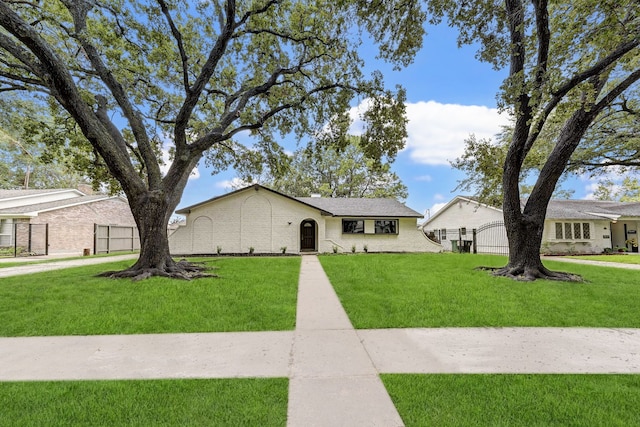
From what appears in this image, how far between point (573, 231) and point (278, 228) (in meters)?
19.8

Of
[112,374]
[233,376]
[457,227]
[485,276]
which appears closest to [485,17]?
[485,276]

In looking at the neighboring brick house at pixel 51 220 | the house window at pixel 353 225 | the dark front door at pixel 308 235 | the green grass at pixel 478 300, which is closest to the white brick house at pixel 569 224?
the house window at pixel 353 225

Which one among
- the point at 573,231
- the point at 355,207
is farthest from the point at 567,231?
the point at 355,207

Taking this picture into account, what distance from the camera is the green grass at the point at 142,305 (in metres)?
Result: 4.95

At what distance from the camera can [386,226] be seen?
21047mm

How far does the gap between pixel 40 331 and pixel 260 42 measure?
37.9 ft

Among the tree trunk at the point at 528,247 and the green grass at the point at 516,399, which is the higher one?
the tree trunk at the point at 528,247

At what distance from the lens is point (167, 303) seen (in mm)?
6266

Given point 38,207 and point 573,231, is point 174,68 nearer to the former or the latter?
point 38,207

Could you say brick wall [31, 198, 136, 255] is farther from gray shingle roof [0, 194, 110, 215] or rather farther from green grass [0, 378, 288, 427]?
green grass [0, 378, 288, 427]

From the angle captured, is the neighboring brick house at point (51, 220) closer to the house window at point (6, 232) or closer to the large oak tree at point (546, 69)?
the house window at point (6, 232)

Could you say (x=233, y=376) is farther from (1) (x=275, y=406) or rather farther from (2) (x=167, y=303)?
(2) (x=167, y=303)

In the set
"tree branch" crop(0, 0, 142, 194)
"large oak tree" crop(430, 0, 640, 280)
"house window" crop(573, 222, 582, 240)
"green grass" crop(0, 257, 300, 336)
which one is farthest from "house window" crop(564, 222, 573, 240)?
"tree branch" crop(0, 0, 142, 194)

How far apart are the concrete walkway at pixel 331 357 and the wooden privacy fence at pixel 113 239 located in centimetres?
1831
